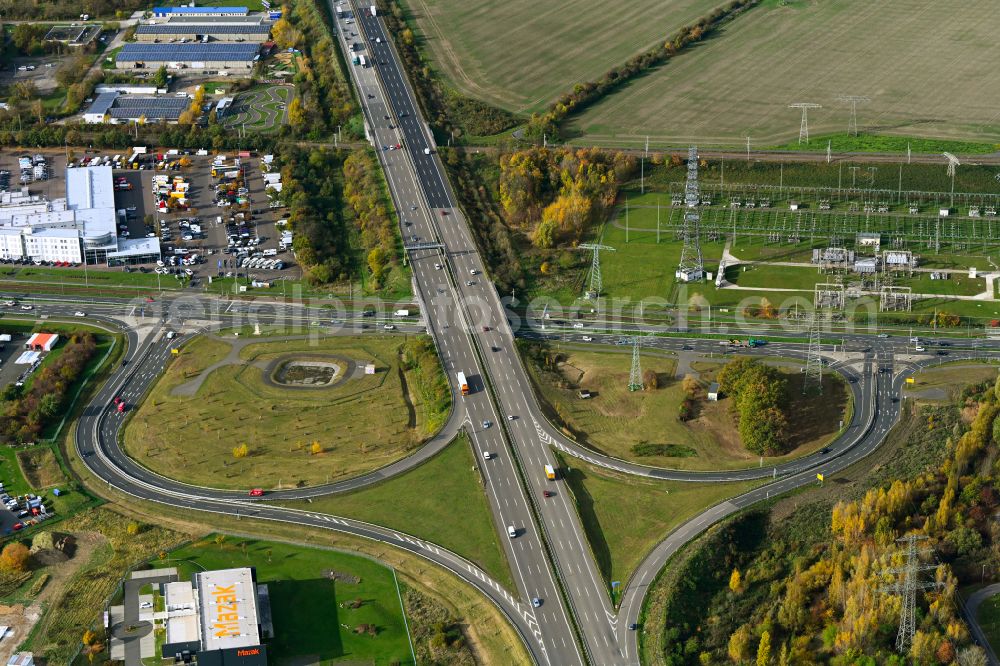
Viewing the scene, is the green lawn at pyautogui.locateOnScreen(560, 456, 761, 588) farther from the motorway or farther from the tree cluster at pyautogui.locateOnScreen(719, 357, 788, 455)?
the tree cluster at pyautogui.locateOnScreen(719, 357, 788, 455)

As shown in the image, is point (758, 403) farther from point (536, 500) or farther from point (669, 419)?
point (536, 500)

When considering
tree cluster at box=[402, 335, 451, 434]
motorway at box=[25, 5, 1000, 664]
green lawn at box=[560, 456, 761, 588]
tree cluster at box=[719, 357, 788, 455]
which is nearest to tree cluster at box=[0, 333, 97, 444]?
motorway at box=[25, 5, 1000, 664]

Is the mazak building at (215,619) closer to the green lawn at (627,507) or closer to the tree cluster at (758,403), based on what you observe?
the green lawn at (627,507)

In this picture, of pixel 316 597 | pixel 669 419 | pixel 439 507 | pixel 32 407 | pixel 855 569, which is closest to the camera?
pixel 855 569

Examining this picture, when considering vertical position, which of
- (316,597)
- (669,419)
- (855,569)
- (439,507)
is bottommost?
(316,597)

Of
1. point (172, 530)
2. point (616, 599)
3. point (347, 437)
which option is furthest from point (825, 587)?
point (172, 530)

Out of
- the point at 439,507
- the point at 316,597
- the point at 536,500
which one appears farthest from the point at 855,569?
the point at 316,597

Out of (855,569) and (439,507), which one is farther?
(439,507)
